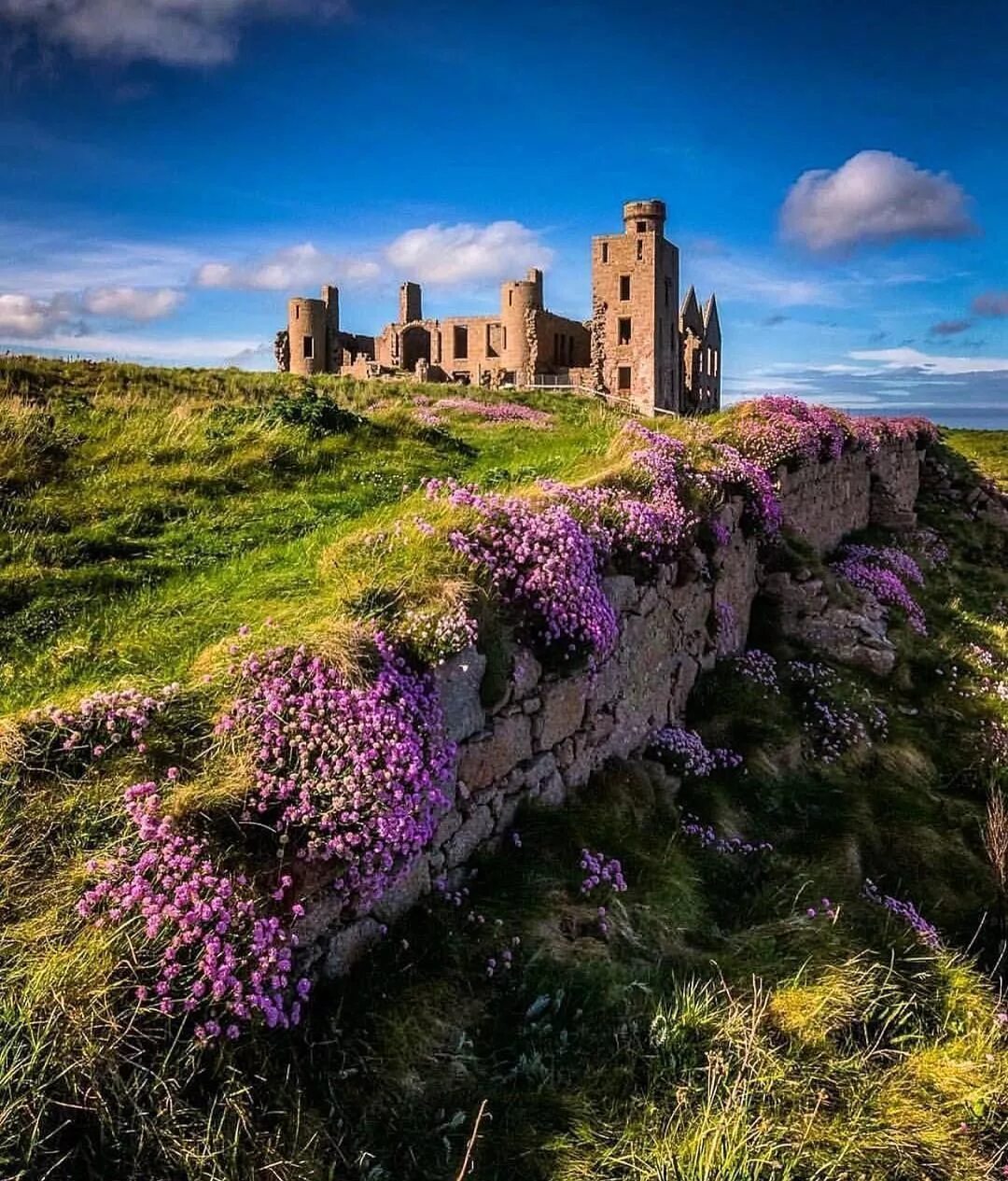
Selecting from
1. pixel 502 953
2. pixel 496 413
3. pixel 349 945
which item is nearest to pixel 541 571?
pixel 502 953

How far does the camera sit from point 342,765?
15.0 feet

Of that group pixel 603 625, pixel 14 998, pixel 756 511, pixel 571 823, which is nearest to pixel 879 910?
pixel 571 823

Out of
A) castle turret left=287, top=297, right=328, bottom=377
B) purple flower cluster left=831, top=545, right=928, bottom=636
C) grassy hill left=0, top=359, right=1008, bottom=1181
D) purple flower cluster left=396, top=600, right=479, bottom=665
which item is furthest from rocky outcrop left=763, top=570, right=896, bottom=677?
castle turret left=287, top=297, right=328, bottom=377

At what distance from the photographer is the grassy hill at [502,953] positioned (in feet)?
11.7

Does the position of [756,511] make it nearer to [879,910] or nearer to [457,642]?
[879,910]

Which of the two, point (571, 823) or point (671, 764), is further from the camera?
point (671, 764)

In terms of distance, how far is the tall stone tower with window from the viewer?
52312 mm

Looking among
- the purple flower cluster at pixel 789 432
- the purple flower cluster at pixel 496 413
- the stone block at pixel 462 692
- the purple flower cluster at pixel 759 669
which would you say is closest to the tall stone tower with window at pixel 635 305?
the purple flower cluster at pixel 496 413

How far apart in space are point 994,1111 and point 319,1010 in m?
3.66

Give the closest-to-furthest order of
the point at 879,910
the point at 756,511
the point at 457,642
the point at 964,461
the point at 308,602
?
the point at 457,642 < the point at 308,602 < the point at 879,910 < the point at 756,511 < the point at 964,461

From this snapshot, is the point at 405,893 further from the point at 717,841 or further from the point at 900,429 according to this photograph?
the point at 900,429

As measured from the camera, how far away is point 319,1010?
4.17 metres

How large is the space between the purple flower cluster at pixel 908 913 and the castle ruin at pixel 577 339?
40383mm

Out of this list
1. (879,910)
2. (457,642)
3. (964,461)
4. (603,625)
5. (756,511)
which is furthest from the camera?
(964,461)
